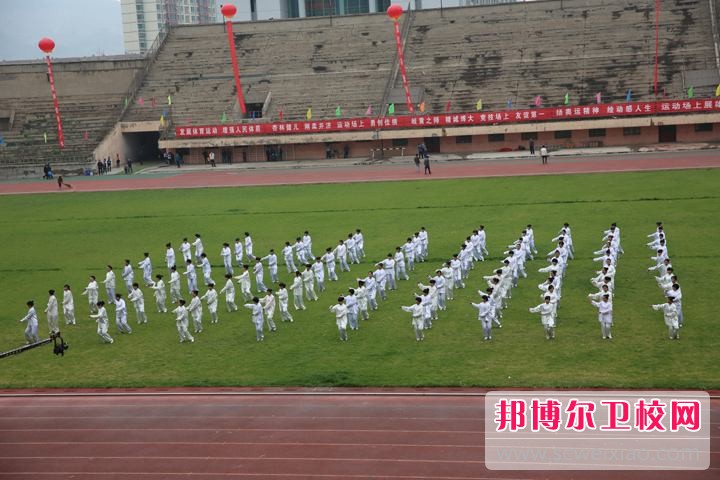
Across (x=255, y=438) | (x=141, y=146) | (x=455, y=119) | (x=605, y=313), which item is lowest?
(x=255, y=438)

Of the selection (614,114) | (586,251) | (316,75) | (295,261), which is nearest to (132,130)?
(316,75)

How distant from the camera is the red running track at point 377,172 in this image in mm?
38844

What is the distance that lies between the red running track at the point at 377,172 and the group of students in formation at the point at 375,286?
639 inches

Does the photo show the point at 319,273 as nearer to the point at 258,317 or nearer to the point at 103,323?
the point at 258,317

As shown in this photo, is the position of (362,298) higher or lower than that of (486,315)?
higher

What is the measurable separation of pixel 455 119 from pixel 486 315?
104 feet

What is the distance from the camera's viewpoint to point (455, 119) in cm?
4700

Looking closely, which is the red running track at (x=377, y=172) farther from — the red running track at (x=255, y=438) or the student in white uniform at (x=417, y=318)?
the red running track at (x=255, y=438)

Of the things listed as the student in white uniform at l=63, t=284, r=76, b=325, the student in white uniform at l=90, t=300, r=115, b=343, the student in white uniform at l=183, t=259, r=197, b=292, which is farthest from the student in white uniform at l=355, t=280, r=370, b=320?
the student in white uniform at l=63, t=284, r=76, b=325

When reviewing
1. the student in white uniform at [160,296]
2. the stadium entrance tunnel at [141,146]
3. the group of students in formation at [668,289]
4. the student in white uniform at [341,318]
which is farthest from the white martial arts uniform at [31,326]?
the stadium entrance tunnel at [141,146]

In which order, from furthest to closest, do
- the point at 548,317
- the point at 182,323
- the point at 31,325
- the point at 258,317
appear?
the point at 31,325
the point at 182,323
the point at 258,317
the point at 548,317

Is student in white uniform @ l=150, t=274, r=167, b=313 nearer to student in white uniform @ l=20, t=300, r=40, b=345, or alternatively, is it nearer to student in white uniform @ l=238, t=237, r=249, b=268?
student in white uniform @ l=20, t=300, r=40, b=345

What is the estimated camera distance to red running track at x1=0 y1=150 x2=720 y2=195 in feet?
127

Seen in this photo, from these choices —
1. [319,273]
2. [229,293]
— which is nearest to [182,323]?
[229,293]
